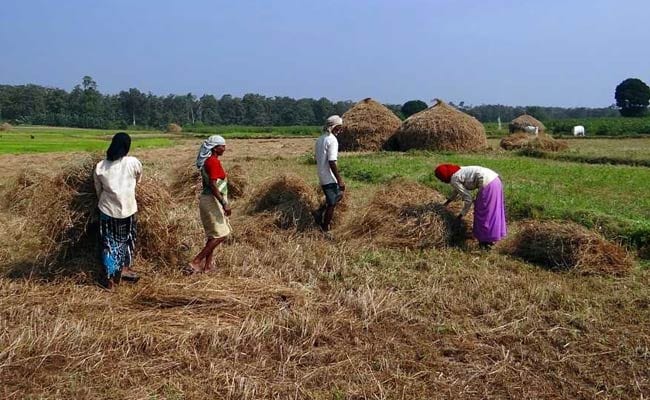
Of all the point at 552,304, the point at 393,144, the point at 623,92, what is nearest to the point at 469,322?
the point at 552,304

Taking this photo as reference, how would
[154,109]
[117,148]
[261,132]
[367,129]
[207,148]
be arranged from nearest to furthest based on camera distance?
[117,148] < [207,148] < [367,129] < [261,132] < [154,109]

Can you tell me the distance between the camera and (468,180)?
7000 millimetres

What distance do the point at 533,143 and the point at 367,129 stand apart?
597 cm

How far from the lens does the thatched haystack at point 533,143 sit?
60.8 feet

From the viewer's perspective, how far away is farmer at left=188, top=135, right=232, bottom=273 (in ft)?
19.1

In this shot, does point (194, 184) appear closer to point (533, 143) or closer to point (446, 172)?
point (446, 172)

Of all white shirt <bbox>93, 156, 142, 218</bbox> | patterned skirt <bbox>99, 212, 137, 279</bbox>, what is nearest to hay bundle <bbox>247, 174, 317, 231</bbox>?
patterned skirt <bbox>99, 212, 137, 279</bbox>

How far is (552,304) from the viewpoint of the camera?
16.4 feet

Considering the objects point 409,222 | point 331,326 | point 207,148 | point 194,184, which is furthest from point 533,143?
point 331,326

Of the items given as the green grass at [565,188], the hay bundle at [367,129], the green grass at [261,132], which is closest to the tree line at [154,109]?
the green grass at [261,132]

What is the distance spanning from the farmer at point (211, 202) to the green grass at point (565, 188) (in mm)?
4471

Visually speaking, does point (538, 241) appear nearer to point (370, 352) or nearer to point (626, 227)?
point (626, 227)

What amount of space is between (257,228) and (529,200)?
4127 millimetres

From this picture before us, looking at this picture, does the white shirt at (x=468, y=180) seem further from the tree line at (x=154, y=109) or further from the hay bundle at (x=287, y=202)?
the tree line at (x=154, y=109)
